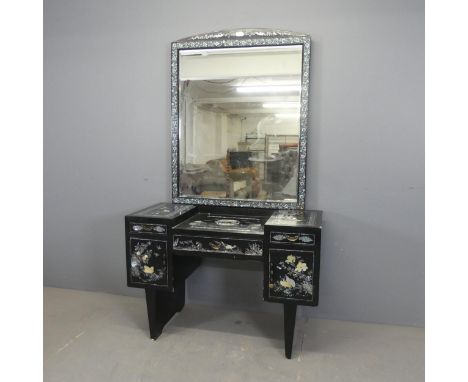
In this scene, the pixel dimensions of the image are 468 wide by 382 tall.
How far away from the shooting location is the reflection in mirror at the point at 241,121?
2.45 meters

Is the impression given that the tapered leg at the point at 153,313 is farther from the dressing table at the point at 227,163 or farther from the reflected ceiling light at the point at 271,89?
the reflected ceiling light at the point at 271,89

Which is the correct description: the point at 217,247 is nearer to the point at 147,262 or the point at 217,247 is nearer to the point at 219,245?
the point at 219,245

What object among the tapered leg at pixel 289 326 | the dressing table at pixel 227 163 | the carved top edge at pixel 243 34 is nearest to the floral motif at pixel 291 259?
the dressing table at pixel 227 163

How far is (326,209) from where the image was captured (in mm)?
2533

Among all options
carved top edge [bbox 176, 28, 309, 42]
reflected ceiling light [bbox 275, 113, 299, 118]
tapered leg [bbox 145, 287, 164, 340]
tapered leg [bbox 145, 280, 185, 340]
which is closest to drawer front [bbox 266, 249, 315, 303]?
tapered leg [bbox 145, 280, 185, 340]

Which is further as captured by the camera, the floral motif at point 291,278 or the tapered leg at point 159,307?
the tapered leg at point 159,307

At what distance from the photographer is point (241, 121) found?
252 cm

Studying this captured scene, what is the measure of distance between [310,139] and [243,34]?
2.83 ft

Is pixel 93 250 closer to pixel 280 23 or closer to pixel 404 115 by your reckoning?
pixel 280 23

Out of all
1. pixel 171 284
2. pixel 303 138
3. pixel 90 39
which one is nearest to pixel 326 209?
pixel 303 138

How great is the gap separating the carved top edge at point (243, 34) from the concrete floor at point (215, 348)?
6.52ft

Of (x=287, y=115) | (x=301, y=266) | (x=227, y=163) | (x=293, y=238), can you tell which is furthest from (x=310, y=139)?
(x=301, y=266)

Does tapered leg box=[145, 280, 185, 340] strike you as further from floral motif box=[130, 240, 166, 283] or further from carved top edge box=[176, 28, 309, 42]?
carved top edge box=[176, 28, 309, 42]

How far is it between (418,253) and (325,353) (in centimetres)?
94
